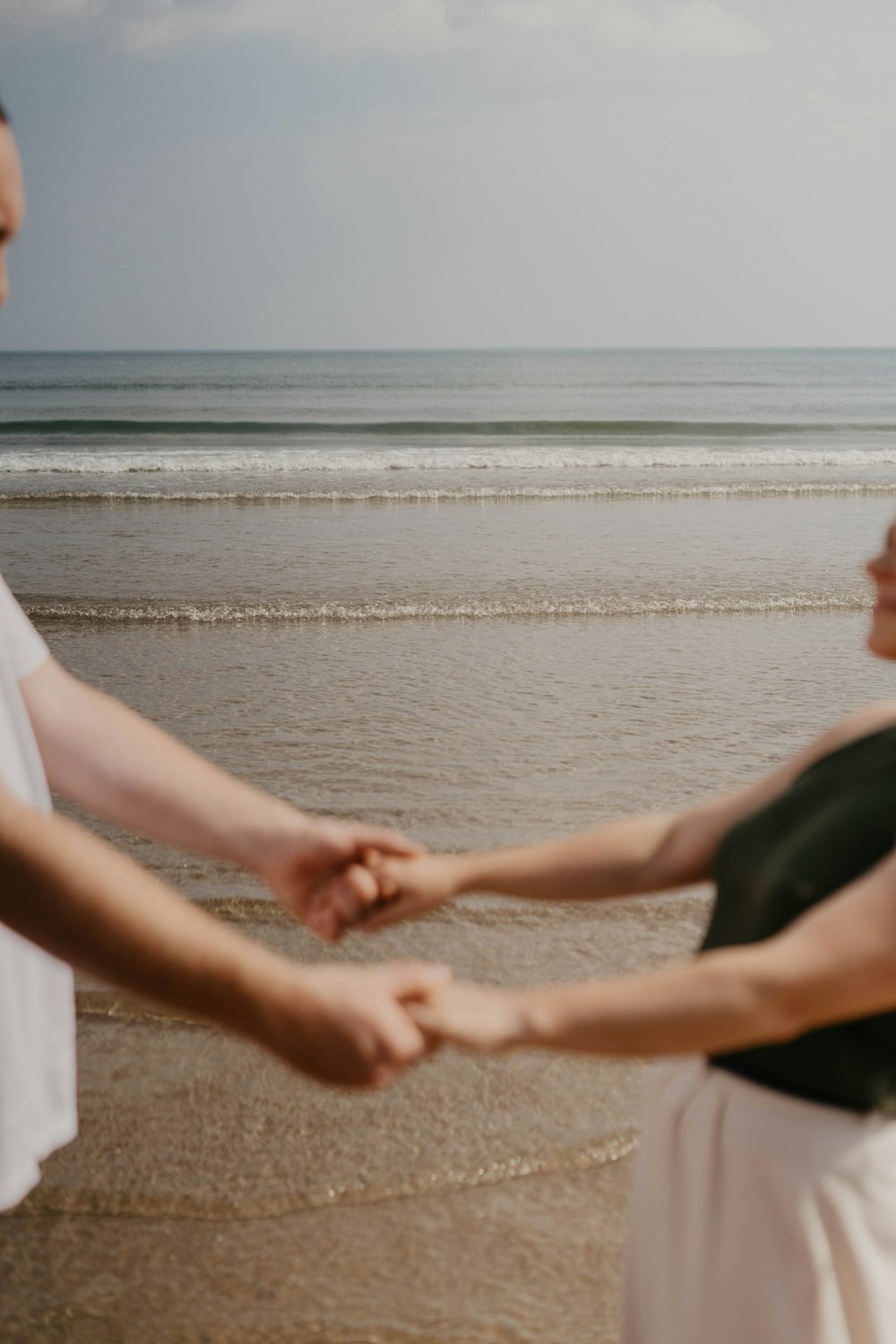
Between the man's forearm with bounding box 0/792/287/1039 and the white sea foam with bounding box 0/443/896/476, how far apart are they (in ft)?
54.3

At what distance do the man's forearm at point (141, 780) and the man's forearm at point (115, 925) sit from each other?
68cm

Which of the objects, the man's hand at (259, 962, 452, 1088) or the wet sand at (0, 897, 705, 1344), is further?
the wet sand at (0, 897, 705, 1344)

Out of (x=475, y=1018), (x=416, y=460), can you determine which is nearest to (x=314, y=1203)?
(x=475, y=1018)

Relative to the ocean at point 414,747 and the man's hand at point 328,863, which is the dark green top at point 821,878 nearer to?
the man's hand at point 328,863

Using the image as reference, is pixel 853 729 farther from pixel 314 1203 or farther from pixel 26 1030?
pixel 314 1203

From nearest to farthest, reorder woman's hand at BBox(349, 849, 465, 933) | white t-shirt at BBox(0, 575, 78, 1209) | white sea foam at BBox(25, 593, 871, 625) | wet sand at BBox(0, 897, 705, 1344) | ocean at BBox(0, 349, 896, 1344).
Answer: white t-shirt at BBox(0, 575, 78, 1209) → woman's hand at BBox(349, 849, 465, 933) → wet sand at BBox(0, 897, 705, 1344) → ocean at BBox(0, 349, 896, 1344) → white sea foam at BBox(25, 593, 871, 625)

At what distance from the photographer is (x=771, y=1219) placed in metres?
1.47

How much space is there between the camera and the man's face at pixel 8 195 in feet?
5.38

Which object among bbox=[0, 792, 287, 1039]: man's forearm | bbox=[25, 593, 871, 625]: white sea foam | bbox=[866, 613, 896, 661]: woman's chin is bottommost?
bbox=[25, 593, 871, 625]: white sea foam

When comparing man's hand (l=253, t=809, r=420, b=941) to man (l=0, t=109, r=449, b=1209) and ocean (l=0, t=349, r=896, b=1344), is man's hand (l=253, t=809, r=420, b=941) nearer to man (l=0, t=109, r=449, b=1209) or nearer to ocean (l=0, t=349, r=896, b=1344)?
man (l=0, t=109, r=449, b=1209)

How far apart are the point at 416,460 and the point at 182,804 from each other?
17.6 metres

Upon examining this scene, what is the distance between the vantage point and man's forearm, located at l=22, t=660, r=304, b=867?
2195 mm

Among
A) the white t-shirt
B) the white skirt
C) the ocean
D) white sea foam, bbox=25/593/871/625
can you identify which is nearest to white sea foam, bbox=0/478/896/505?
the ocean

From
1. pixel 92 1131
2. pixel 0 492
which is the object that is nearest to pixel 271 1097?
pixel 92 1131
